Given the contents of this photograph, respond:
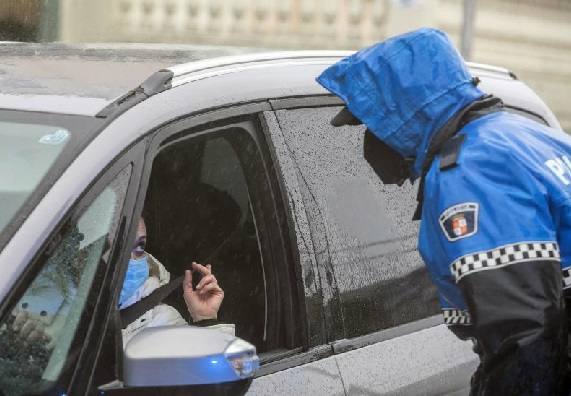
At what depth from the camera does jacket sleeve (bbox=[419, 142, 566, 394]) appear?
2.52 metres

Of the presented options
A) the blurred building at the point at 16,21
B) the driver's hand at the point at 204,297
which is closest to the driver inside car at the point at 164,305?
the driver's hand at the point at 204,297

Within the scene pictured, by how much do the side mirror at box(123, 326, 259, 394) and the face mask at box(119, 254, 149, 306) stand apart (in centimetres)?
51

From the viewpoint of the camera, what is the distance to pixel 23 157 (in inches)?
109

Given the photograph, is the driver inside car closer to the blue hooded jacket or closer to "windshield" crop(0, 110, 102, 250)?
"windshield" crop(0, 110, 102, 250)

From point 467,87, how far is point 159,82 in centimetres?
65

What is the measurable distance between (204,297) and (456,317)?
24.5 inches

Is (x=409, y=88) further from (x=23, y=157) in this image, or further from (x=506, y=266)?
(x=23, y=157)

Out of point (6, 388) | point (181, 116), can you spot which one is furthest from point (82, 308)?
point (181, 116)

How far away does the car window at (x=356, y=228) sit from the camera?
332cm

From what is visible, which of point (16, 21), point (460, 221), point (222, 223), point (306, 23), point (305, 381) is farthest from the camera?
point (306, 23)

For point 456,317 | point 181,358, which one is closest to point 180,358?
point 181,358

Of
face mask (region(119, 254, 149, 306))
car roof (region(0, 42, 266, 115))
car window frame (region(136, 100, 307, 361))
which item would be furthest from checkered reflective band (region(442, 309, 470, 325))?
car roof (region(0, 42, 266, 115))

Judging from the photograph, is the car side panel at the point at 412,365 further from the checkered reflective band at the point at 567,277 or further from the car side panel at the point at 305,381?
the checkered reflective band at the point at 567,277

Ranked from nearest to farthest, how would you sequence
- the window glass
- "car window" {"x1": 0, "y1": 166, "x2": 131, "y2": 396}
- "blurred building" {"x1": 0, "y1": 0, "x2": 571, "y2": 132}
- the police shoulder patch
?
"car window" {"x1": 0, "y1": 166, "x2": 131, "y2": 396}
the police shoulder patch
the window glass
"blurred building" {"x1": 0, "y1": 0, "x2": 571, "y2": 132}
